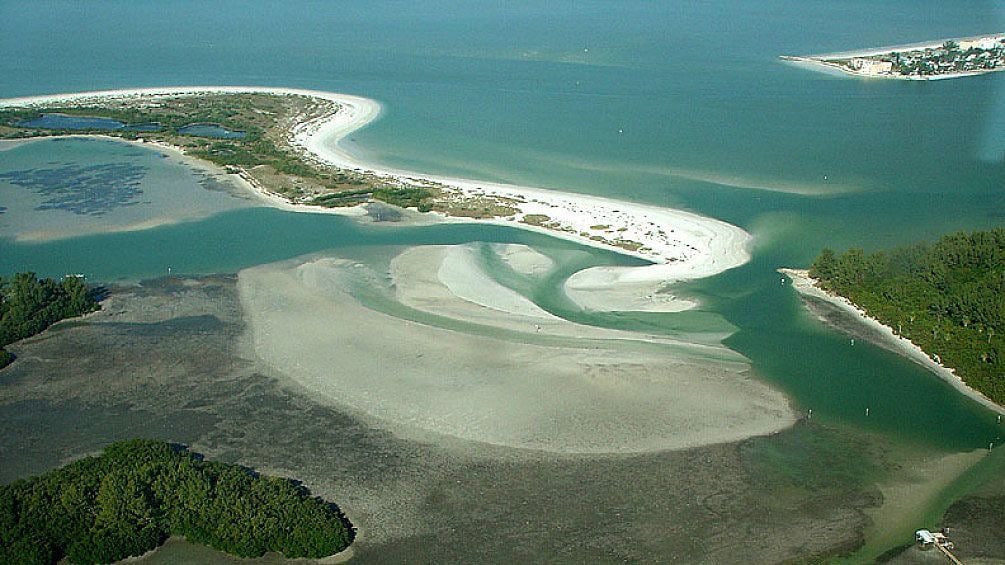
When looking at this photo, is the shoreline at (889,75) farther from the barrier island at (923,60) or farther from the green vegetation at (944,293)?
the green vegetation at (944,293)

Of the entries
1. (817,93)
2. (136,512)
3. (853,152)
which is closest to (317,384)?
(136,512)

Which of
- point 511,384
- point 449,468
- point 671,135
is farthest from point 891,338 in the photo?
point 671,135

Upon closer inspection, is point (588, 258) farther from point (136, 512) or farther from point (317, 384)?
point (136, 512)

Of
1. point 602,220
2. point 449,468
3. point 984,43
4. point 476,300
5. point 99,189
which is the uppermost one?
point 984,43

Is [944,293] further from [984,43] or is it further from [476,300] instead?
[984,43]

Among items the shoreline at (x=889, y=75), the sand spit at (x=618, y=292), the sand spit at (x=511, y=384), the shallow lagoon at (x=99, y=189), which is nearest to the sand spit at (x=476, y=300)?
the sand spit at (x=511, y=384)

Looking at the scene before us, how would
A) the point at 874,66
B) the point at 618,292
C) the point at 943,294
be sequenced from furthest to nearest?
the point at 874,66
the point at 618,292
the point at 943,294
